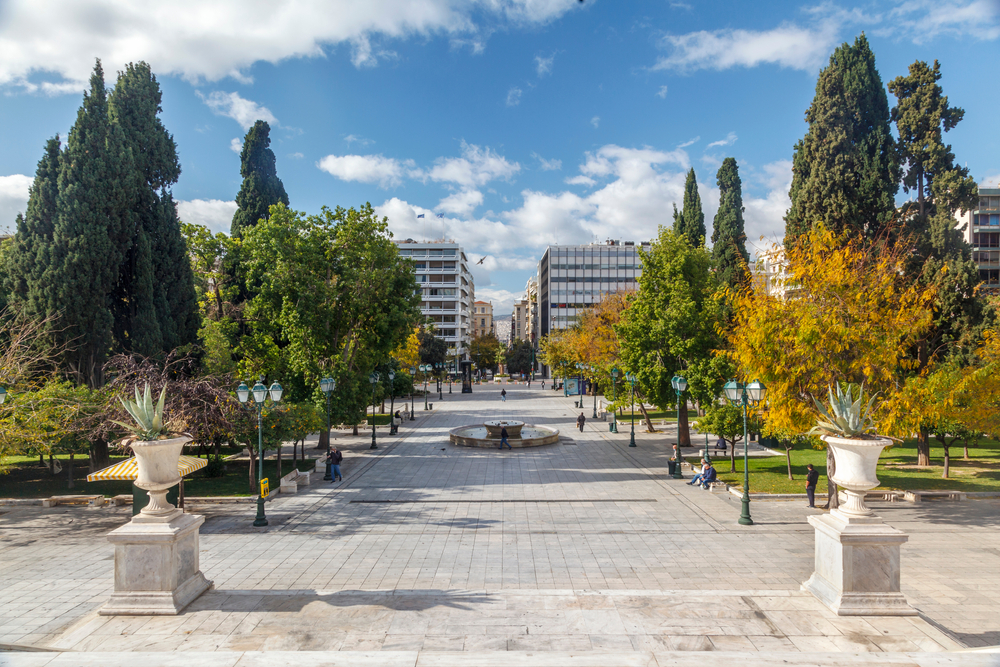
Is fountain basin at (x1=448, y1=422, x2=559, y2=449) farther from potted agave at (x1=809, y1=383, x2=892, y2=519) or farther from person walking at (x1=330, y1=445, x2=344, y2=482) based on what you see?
potted agave at (x1=809, y1=383, x2=892, y2=519)

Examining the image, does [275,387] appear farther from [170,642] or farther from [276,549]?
[170,642]

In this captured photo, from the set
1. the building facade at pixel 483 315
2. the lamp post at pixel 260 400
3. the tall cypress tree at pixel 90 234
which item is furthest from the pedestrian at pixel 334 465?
the building facade at pixel 483 315

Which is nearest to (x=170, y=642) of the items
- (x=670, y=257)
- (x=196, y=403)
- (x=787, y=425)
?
(x=196, y=403)

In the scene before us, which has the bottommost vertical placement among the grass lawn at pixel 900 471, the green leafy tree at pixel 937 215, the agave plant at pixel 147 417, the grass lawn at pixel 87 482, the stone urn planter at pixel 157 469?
the grass lawn at pixel 87 482

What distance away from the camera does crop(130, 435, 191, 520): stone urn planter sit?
8.10 metres

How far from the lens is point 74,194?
18969 millimetres

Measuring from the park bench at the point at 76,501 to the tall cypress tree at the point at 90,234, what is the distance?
173 inches

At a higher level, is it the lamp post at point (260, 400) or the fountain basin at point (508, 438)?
the lamp post at point (260, 400)

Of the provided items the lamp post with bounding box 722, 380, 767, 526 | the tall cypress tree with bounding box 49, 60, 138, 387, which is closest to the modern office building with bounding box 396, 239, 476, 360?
the tall cypress tree with bounding box 49, 60, 138, 387

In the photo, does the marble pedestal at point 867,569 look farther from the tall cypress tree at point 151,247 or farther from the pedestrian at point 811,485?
the tall cypress tree at point 151,247

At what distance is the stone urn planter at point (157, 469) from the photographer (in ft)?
26.6

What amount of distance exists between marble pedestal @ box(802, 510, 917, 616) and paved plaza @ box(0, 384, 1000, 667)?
0.20 meters

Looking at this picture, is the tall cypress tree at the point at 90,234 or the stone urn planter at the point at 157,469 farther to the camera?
the tall cypress tree at the point at 90,234

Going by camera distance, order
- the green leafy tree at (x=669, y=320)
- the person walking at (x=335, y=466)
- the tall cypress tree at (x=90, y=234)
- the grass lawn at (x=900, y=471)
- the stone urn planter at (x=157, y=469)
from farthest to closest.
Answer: the green leafy tree at (x=669, y=320) < the person walking at (x=335, y=466) < the tall cypress tree at (x=90, y=234) < the grass lawn at (x=900, y=471) < the stone urn planter at (x=157, y=469)
